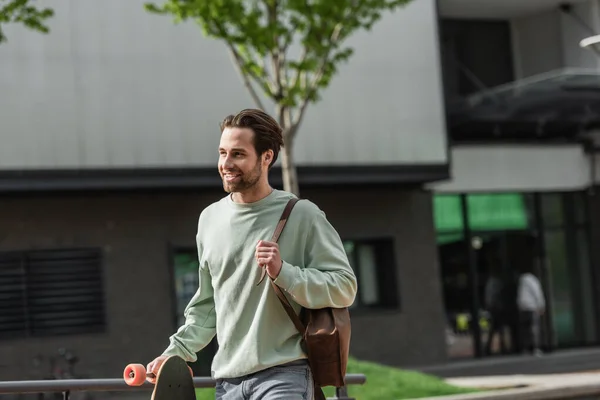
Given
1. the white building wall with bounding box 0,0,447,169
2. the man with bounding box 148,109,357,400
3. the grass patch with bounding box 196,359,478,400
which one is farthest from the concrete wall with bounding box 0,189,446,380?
the man with bounding box 148,109,357,400

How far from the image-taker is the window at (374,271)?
67.8 ft

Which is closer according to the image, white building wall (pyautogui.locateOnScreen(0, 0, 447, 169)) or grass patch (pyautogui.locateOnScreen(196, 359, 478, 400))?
grass patch (pyautogui.locateOnScreen(196, 359, 478, 400))

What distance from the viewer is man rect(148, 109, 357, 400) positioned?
382cm

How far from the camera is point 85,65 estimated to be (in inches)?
702

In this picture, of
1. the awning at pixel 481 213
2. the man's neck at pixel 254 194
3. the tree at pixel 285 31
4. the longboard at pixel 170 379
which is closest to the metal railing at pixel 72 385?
the longboard at pixel 170 379

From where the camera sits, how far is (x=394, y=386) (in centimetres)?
1220

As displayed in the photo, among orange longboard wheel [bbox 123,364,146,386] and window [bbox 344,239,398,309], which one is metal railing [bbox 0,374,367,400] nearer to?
orange longboard wheel [bbox 123,364,146,386]

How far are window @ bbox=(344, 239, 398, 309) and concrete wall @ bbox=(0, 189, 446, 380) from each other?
40cm

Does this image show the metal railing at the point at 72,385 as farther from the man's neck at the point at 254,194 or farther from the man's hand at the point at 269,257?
the man's hand at the point at 269,257

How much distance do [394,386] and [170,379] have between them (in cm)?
853

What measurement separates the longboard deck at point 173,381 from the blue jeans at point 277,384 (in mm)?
143

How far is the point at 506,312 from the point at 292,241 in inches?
738

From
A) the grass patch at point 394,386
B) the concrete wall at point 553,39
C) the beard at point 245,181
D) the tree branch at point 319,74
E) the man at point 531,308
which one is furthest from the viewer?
the concrete wall at point 553,39

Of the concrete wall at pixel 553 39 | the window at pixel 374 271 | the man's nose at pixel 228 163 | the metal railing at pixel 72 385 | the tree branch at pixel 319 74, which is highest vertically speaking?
the concrete wall at pixel 553 39
